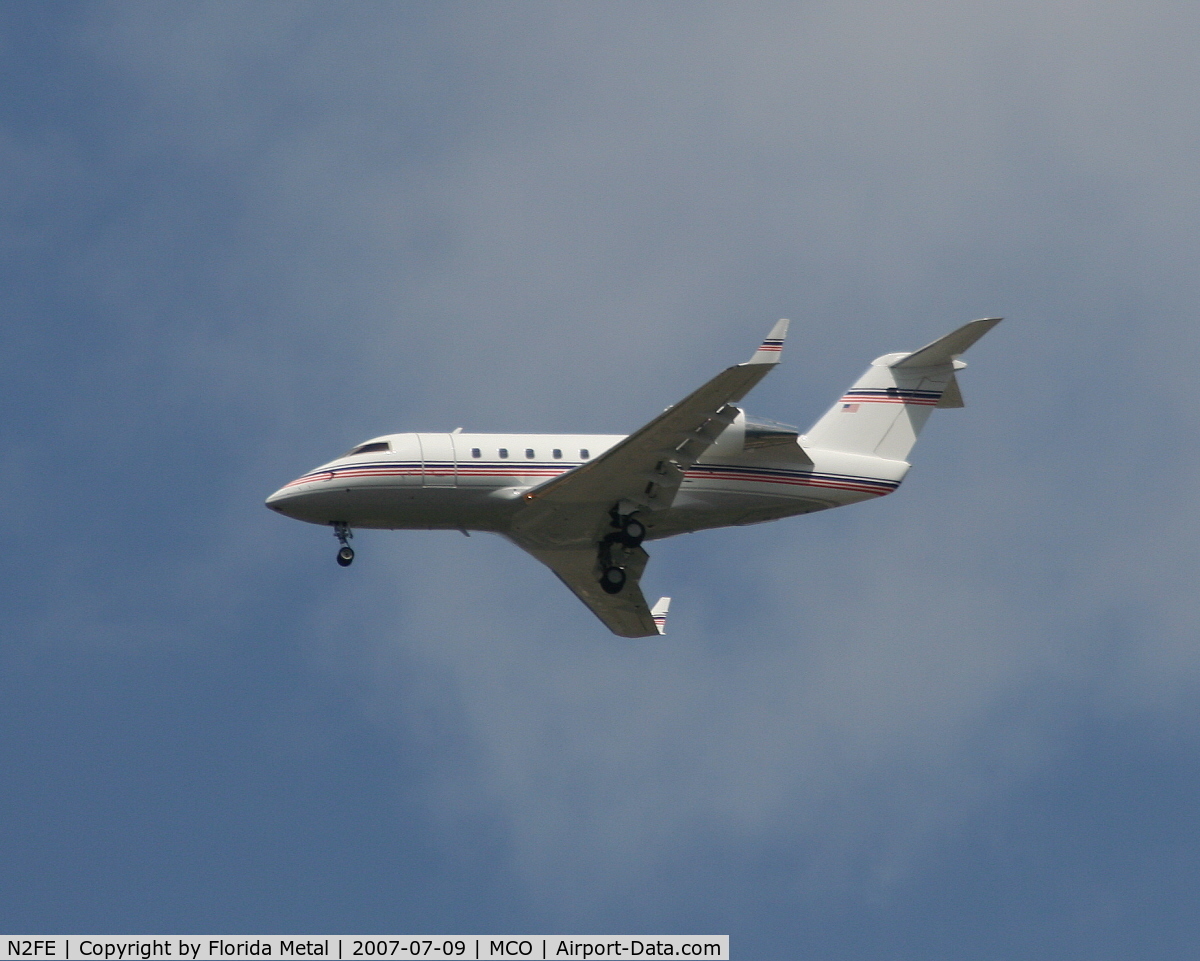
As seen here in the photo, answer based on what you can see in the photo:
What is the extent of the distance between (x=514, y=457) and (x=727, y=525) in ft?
17.2

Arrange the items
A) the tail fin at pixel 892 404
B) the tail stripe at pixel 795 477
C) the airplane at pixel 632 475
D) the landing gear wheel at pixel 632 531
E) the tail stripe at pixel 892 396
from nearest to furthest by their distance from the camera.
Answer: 1. the airplane at pixel 632 475
2. the tail stripe at pixel 795 477
3. the landing gear wheel at pixel 632 531
4. the tail fin at pixel 892 404
5. the tail stripe at pixel 892 396

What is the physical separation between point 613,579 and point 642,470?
4094 millimetres

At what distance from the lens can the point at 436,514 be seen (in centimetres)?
3619

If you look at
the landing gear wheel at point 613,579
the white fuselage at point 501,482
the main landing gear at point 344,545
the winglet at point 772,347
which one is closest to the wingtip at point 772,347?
the winglet at point 772,347

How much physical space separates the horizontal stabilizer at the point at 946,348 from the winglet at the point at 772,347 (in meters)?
5.73

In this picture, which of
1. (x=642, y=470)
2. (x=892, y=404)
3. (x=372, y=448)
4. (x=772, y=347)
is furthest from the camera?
(x=892, y=404)

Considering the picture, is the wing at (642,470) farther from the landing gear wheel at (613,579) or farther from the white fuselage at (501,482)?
the landing gear wheel at (613,579)

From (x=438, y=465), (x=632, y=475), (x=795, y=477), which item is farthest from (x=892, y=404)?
(x=438, y=465)

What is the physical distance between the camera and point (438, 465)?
1415 inches

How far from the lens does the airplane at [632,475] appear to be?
117 ft

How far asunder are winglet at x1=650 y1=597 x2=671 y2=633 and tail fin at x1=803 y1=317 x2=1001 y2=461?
6.06 metres

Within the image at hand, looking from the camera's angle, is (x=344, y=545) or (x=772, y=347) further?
(x=344, y=545)

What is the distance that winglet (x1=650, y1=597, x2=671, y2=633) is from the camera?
41250 mm

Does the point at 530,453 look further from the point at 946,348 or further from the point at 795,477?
the point at 946,348
